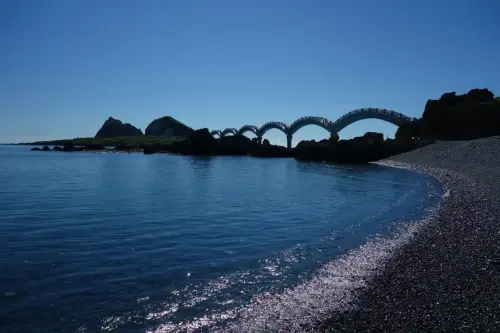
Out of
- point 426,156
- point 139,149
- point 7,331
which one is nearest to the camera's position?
point 7,331

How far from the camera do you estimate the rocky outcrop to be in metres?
89.1

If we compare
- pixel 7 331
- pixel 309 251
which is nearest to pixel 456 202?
pixel 309 251

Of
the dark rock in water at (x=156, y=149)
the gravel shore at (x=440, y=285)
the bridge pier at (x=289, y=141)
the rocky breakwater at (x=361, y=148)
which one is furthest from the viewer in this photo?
the bridge pier at (x=289, y=141)

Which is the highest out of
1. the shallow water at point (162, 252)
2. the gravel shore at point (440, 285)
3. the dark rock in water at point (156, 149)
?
the dark rock in water at point (156, 149)

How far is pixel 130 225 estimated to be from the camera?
20.6 meters

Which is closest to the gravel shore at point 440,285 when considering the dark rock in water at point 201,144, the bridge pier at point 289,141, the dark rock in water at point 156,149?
the dark rock in water at point 201,144

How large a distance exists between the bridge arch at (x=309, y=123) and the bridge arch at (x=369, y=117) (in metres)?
3.36

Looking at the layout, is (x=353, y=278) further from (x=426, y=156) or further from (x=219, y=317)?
(x=426, y=156)

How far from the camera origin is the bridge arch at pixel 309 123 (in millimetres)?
135938

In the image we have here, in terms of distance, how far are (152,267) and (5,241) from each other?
8.05 metres

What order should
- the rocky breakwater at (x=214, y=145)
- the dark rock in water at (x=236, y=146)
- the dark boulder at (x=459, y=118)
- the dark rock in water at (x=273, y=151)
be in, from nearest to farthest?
1. the dark boulder at (x=459, y=118)
2. the dark rock in water at (x=273, y=151)
3. the dark rock in water at (x=236, y=146)
4. the rocky breakwater at (x=214, y=145)

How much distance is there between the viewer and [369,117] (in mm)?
123000

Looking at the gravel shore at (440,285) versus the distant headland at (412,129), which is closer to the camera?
the gravel shore at (440,285)

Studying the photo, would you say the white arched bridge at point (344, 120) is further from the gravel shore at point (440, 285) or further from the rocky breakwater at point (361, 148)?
the gravel shore at point (440, 285)
